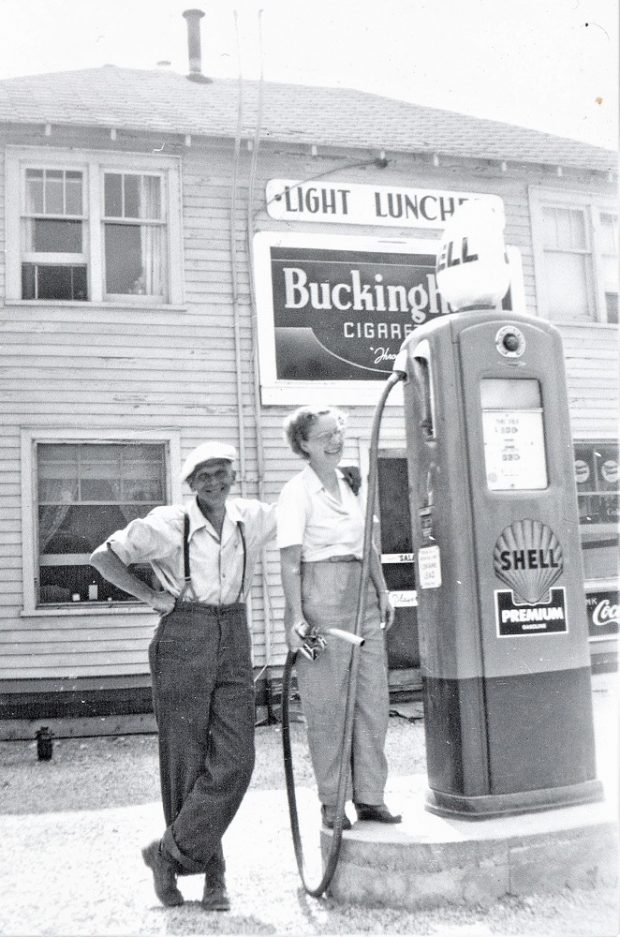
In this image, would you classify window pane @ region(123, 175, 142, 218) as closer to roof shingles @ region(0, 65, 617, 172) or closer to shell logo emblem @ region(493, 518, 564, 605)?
roof shingles @ region(0, 65, 617, 172)

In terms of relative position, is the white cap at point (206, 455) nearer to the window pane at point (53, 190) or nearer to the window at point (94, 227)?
the window at point (94, 227)

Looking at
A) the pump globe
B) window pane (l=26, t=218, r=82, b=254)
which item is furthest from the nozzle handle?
window pane (l=26, t=218, r=82, b=254)

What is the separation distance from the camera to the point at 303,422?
380 cm

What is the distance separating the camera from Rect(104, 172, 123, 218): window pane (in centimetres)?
878

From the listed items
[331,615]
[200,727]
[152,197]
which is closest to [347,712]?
[331,615]

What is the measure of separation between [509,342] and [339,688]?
148 centimetres

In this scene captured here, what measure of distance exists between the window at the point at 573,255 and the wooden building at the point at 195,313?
1.8 inches

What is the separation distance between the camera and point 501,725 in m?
3.62

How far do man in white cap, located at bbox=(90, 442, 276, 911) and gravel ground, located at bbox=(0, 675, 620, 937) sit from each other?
22 cm

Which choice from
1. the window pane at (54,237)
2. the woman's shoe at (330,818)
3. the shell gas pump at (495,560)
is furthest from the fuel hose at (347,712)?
the window pane at (54,237)

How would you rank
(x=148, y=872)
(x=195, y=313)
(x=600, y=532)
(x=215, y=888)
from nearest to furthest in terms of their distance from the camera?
1. (x=215, y=888)
2. (x=148, y=872)
3. (x=195, y=313)
4. (x=600, y=532)

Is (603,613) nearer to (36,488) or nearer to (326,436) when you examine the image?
(36,488)

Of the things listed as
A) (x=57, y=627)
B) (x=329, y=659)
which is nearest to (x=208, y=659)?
(x=329, y=659)

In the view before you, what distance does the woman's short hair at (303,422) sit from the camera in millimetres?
3779
